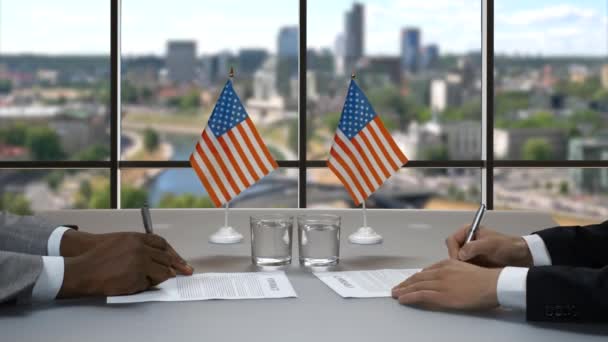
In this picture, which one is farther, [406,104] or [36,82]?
[406,104]

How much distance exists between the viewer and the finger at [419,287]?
3.53 feet

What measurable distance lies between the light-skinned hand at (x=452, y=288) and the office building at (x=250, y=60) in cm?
780

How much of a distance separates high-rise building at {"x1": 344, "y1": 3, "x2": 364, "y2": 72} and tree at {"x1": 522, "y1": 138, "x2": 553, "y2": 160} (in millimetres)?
2299

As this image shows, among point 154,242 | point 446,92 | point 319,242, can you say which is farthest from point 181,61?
point 154,242

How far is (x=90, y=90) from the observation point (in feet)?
25.0

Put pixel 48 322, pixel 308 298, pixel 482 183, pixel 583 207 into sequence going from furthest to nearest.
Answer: pixel 583 207
pixel 482 183
pixel 308 298
pixel 48 322

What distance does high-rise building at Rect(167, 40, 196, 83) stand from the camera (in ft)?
26.1

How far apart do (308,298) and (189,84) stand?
749cm

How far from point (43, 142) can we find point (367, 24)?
13.4 feet

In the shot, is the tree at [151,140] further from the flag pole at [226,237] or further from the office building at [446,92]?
the flag pole at [226,237]

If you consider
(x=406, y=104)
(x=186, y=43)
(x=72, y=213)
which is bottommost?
(x=72, y=213)

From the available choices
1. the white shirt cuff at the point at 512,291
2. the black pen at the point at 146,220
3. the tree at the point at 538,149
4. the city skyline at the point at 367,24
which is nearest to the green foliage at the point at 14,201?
the city skyline at the point at 367,24

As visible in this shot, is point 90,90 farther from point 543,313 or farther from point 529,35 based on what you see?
point 543,313

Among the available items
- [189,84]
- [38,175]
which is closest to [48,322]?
[189,84]
